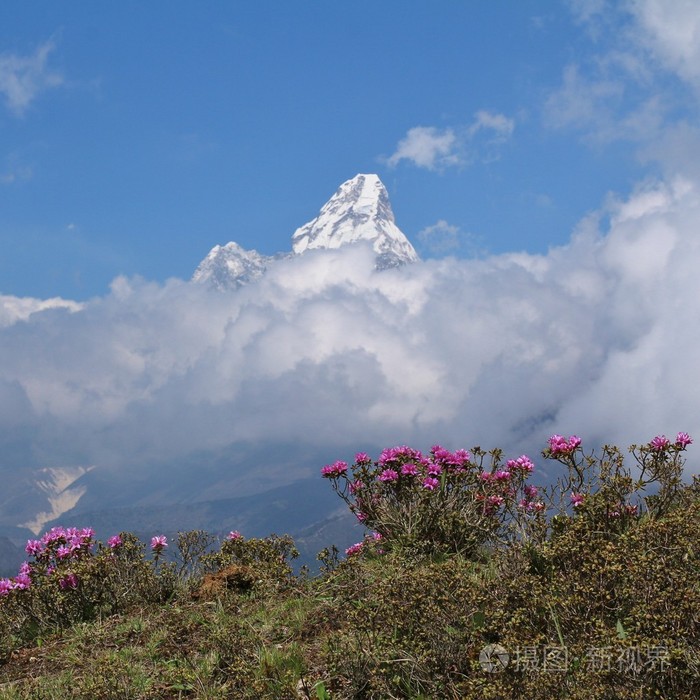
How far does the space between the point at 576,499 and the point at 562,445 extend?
3.12 ft

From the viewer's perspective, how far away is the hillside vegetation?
488 cm

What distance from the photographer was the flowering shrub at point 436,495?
923cm

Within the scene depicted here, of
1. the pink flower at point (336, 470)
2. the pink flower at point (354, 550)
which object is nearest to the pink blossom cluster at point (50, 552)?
the pink flower at point (336, 470)

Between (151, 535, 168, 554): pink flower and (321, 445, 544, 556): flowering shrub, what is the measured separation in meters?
2.79

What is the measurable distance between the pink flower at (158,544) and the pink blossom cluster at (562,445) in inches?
237

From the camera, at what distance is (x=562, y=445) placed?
9.52 meters

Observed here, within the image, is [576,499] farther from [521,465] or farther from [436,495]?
[436,495]

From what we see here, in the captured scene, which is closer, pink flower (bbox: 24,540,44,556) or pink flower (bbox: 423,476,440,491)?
pink flower (bbox: 423,476,440,491)

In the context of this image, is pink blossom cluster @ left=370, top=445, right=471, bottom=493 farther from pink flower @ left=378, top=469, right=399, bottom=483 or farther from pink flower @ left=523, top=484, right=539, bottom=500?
pink flower @ left=523, top=484, right=539, bottom=500

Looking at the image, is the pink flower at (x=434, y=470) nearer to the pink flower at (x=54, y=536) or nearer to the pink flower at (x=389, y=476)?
the pink flower at (x=389, y=476)

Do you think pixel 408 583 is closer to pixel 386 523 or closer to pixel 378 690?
pixel 378 690

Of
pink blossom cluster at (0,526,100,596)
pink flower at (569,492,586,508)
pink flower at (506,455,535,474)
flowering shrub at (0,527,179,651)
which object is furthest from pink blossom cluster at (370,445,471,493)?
pink blossom cluster at (0,526,100,596)

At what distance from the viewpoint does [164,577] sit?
33.3 feet

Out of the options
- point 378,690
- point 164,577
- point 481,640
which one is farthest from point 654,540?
point 164,577
